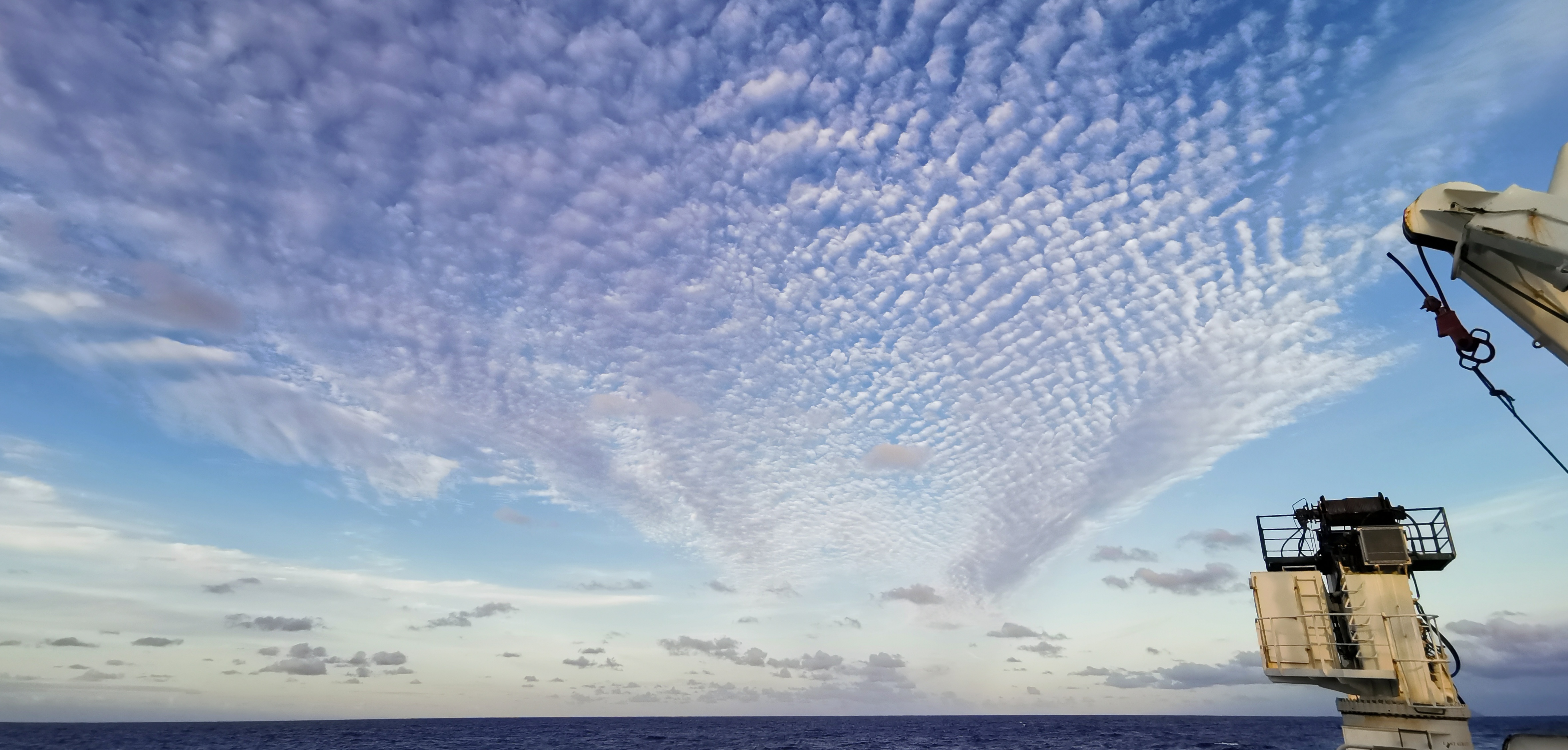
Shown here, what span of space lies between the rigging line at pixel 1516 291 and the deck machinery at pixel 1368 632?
14801 millimetres

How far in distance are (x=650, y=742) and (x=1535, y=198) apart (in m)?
152

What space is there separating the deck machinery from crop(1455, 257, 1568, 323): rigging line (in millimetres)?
14801

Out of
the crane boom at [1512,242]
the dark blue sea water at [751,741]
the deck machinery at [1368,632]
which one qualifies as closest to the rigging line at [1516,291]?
the crane boom at [1512,242]

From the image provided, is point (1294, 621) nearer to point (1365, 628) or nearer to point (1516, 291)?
point (1365, 628)

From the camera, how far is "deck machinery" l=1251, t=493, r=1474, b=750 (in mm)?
22672

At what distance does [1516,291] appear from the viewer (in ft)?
38.3

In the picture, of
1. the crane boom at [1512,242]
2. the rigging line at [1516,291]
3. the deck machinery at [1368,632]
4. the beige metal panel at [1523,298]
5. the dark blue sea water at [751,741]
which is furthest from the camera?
the dark blue sea water at [751,741]

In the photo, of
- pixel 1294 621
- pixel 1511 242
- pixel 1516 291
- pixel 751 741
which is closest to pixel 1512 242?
pixel 1511 242

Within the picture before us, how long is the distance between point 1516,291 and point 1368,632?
16.7 meters

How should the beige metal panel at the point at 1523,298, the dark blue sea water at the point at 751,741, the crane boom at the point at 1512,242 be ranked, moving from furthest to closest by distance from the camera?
the dark blue sea water at the point at 751,741
the beige metal panel at the point at 1523,298
the crane boom at the point at 1512,242

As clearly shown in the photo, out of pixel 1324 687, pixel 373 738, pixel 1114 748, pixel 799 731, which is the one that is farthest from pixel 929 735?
pixel 1324 687

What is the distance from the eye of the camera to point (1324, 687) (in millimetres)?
24516

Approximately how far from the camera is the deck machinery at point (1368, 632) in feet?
74.4

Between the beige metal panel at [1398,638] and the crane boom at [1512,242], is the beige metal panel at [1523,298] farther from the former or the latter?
the beige metal panel at [1398,638]
